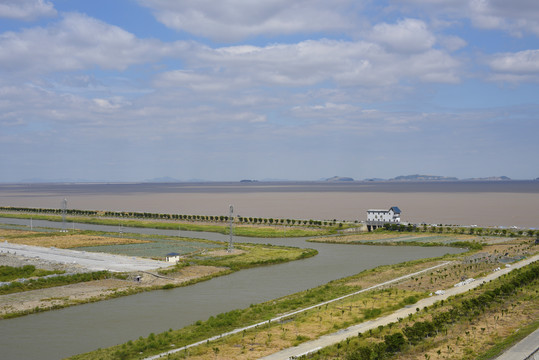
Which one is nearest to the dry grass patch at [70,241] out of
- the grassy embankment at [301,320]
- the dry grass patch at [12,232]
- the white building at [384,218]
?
the dry grass patch at [12,232]

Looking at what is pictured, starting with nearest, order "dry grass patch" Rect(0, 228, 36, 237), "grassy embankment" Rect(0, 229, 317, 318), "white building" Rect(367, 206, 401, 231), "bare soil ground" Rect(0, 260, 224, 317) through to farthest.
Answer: "bare soil ground" Rect(0, 260, 224, 317) < "grassy embankment" Rect(0, 229, 317, 318) < "dry grass patch" Rect(0, 228, 36, 237) < "white building" Rect(367, 206, 401, 231)

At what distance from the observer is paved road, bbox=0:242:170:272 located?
48.8m

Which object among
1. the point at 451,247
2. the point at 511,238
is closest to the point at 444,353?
the point at 451,247

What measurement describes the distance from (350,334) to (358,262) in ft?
92.2

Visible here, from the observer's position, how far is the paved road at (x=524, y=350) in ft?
72.3

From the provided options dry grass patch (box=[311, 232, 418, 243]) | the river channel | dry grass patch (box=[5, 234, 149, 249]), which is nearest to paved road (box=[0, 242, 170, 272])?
dry grass patch (box=[5, 234, 149, 249])

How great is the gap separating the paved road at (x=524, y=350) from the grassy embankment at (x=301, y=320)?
1682mm

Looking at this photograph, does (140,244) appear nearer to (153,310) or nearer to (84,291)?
(84,291)

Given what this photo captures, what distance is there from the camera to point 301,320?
2969 cm

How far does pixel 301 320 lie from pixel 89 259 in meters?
31.9

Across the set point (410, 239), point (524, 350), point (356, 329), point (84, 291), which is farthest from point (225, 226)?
point (524, 350)

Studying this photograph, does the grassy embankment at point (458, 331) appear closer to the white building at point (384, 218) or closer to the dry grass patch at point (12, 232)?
the white building at point (384, 218)

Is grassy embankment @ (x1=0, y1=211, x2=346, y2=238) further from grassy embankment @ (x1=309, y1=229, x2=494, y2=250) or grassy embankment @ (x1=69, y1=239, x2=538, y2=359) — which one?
grassy embankment @ (x1=69, y1=239, x2=538, y2=359)

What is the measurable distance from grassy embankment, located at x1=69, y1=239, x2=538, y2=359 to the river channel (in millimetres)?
2337
